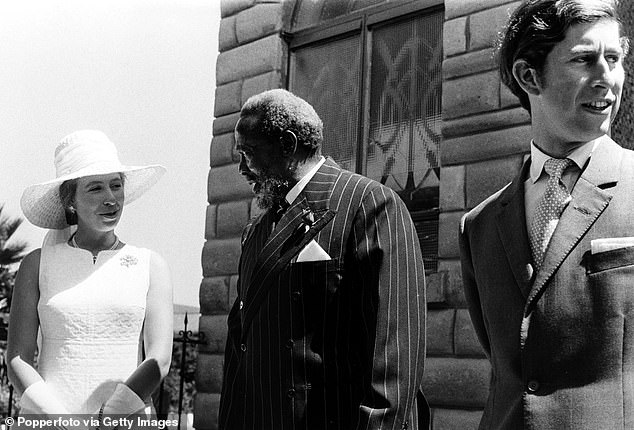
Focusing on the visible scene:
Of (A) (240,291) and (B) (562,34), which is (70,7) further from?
(B) (562,34)

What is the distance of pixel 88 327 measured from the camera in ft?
12.9

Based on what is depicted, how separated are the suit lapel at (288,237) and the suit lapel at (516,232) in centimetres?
77

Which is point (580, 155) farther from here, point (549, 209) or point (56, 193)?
point (56, 193)

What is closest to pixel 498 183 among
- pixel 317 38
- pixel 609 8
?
pixel 317 38

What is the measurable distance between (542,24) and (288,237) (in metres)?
1.16

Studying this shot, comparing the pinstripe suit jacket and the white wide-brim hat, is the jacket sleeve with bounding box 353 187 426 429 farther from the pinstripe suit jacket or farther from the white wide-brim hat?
the white wide-brim hat

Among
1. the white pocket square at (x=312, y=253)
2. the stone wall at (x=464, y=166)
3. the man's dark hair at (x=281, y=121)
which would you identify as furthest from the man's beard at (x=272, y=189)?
the stone wall at (x=464, y=166)

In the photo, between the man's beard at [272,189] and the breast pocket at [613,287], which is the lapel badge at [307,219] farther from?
the breast pocket at [613,287]

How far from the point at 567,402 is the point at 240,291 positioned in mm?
1539

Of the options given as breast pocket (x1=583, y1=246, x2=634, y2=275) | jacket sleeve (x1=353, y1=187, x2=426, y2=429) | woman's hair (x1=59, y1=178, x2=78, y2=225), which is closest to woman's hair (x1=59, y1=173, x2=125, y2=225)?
Result: woman's hair (x1=59, y1=178, x2=78, y2=225)

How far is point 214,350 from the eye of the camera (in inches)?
291

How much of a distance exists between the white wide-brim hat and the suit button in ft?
7.68

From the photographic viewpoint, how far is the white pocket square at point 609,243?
2279 mm

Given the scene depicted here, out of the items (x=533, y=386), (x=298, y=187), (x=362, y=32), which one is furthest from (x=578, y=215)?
(x=362, y=32)
